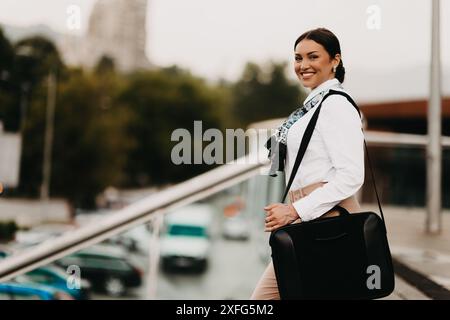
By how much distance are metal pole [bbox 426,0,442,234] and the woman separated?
16.4ft

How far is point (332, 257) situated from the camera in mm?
2037

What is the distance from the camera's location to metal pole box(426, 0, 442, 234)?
23.7 ft

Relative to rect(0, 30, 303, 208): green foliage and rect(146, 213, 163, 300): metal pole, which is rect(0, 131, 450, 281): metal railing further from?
rect(0, 30, 303, 208): green foliage

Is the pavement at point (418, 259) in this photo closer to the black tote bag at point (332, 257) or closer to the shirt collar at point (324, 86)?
the black tote bag at point (332, 257)

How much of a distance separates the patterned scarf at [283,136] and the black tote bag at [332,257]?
3.3 inches

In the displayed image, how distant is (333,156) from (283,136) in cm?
19

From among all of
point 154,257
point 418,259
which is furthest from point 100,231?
point 418,259

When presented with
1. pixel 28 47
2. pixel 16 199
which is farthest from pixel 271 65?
pixel 16 199

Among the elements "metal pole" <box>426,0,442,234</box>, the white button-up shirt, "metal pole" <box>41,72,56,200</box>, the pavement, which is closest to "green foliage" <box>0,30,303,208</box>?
"metal pole" <box>41,72,56,200</box>

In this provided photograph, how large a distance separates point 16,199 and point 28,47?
8.41 m

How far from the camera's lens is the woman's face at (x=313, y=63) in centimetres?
216

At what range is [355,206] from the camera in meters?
2.11

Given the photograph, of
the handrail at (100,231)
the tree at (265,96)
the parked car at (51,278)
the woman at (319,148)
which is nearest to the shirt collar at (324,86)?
the woman at (319,148)
